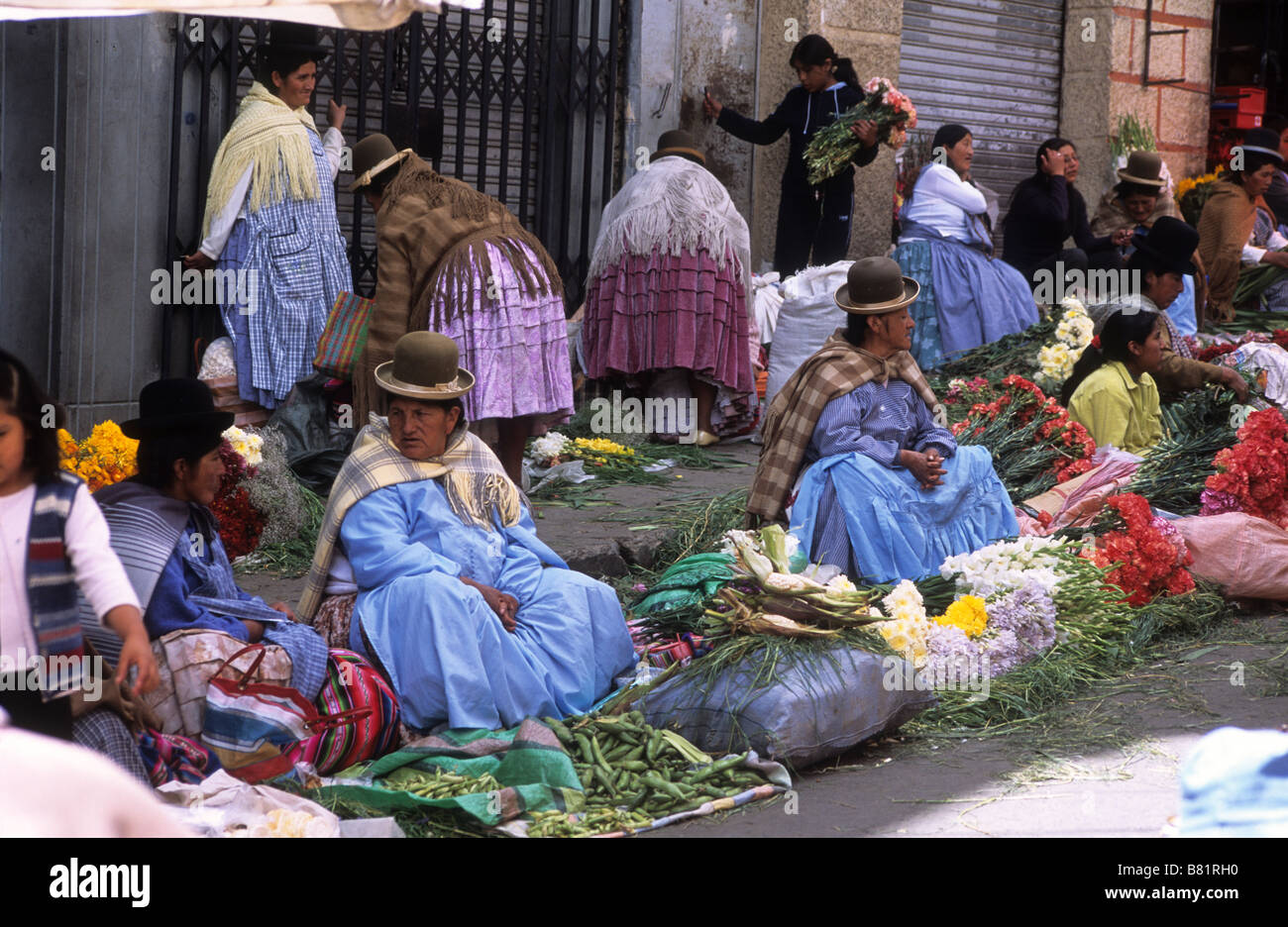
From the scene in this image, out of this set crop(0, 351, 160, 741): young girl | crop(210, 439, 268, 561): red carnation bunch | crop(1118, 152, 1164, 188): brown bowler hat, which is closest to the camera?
crop(0, 351, 160, 741): young girl

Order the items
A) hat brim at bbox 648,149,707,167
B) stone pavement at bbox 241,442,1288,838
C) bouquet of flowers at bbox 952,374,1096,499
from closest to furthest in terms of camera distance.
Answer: stone pavement at bbox 241,442,1288,838
bouquet of flowers at bbox 952,374,1096,499
hat brim at bbox 648,149,707,167

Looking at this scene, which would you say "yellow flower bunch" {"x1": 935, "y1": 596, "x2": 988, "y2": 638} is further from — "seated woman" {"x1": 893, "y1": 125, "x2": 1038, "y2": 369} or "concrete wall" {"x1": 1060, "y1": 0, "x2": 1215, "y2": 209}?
"concrete wall" {"x1": 1060, "y1": 0, "x2": 1215, "y2": 209}

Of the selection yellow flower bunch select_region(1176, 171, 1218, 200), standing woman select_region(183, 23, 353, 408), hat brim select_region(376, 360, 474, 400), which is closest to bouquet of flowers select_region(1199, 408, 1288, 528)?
hat brim select_region(376, 360, 474, 400)

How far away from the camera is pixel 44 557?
3.31 meters

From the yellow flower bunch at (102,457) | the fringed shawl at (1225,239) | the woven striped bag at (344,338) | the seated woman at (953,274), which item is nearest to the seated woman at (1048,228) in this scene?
the seated woman at (953,274)

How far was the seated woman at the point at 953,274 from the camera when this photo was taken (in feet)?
32.6

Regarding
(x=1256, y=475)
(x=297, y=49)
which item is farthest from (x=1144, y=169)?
(x=297, y=49)

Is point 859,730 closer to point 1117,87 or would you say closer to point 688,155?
point 688,155

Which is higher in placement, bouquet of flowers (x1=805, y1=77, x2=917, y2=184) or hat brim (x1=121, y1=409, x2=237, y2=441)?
bouquet of flowers (x1=805, y1=77, x2=917, y2=184)

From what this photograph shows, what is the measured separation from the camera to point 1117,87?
12.7 metres

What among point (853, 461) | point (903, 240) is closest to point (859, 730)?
point (853, 461)

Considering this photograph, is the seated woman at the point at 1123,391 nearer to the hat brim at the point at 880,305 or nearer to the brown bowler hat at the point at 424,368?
the hat brim at the point at 880,305

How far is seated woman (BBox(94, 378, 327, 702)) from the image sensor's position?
14.0 ft

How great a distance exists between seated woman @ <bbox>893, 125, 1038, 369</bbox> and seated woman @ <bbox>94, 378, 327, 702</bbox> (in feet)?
20.7
